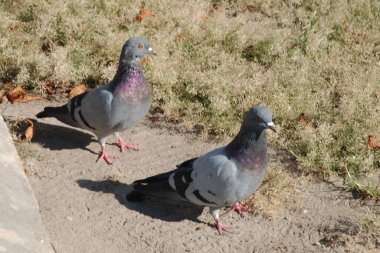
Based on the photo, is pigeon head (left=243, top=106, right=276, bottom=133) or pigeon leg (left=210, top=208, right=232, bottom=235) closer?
pigeon head (left=243, top=106, right=276, bottom=133)

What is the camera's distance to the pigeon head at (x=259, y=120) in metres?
4.14

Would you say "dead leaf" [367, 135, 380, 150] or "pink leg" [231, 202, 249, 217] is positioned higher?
"dead leaf" [367, 135, 380, 150]

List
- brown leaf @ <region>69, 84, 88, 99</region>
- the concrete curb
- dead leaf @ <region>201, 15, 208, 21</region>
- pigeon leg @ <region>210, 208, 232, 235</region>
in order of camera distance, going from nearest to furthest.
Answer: the concrete curb
pigeon leg @ <region>210, 208, 232, 235</region>
brown leaf @ <region>69, 84, 88, 99</region>
dead leaf @ <region>201, 15, 208, 21</region>

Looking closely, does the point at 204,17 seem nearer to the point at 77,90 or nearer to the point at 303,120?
the point at 77,90

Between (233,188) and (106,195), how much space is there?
1214mm

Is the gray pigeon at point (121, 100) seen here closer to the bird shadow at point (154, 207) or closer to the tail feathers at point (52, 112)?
the tail feathers at point (52, 112)

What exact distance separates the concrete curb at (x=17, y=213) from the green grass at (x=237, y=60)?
203cm

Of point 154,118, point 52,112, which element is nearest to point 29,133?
point 52,112

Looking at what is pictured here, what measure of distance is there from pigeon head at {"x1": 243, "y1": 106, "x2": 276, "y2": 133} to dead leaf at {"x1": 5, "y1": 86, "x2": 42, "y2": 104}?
2.87 metres

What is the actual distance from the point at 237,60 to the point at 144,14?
1.58 m

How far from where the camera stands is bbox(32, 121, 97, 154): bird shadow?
18.3 feet

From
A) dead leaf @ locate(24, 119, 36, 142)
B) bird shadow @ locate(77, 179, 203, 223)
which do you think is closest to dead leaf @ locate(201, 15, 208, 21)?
dead leaf @ locate(24, 119, 36, 142)

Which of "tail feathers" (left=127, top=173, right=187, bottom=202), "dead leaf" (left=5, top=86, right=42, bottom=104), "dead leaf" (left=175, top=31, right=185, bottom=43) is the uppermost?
"dead leaf" (left=175, top=31, right=185, bottom=43)

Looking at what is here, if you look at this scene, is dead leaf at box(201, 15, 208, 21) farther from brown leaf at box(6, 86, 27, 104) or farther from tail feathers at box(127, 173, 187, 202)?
tail feathers at box(127, 173, 187, 202)
